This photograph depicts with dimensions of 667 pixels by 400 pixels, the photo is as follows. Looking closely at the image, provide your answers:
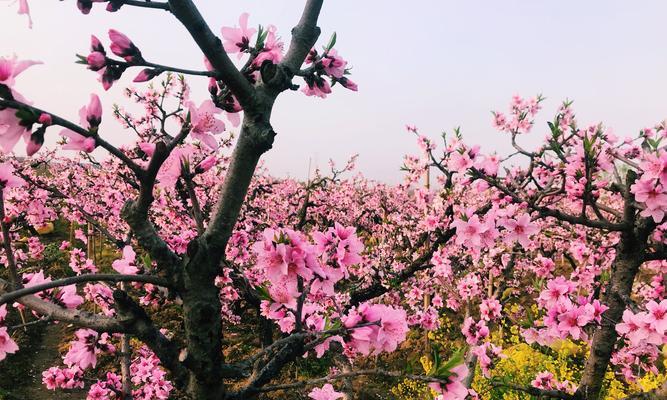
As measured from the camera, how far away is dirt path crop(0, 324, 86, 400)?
335 inches

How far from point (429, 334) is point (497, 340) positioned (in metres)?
1.85

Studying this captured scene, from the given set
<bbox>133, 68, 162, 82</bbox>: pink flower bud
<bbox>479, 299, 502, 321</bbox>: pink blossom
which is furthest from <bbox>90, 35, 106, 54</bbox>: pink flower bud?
<bbox>479, 299, 502, 321</bbox>: pink blossom

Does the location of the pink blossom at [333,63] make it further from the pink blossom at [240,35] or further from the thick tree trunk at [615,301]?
the thick tree trunk at [615,301]

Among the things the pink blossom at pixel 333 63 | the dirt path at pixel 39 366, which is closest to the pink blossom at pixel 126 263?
the pink blossom at pixel 333 63

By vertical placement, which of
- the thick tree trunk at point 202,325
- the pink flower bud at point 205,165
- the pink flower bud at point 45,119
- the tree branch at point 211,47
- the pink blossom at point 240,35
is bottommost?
the thick tree trunk at point 202,325

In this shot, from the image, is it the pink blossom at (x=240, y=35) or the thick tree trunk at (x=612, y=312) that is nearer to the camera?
the pink blossom at (x=240, y=35)

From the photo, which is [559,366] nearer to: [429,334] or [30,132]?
[429,334]

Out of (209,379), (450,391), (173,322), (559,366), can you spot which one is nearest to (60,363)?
(173,322)

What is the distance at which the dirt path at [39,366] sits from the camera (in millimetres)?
8500

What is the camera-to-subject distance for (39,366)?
9922 mm

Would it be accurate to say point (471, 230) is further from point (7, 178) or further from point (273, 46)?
point (7, 178)

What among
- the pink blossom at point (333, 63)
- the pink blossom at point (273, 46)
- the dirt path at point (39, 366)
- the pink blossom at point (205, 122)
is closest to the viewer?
the pink blossom at point (205, 122)

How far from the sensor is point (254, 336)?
1170 centimetres

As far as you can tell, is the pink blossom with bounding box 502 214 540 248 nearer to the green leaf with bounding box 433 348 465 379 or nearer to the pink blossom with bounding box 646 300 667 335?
the pink blossom with bounding box 646 300 667 335
